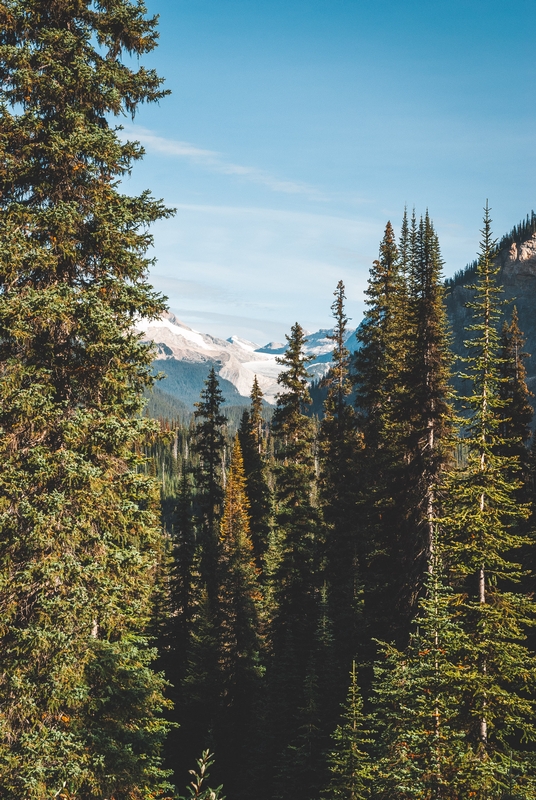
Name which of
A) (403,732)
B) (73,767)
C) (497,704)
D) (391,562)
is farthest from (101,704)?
(391,562)

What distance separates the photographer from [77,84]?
404 inches

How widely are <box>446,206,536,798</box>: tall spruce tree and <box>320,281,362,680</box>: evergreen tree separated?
12895 mm

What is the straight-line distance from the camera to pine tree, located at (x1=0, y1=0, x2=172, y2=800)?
9047mm

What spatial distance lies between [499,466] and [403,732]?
631 cm

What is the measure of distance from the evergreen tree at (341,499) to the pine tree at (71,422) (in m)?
17.3

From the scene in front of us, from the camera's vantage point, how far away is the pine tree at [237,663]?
2614 cm

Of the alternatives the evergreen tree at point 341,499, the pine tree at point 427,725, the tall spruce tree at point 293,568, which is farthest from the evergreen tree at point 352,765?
the evergreen tree at point 341,499

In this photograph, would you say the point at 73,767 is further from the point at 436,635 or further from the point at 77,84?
the point at 77,84

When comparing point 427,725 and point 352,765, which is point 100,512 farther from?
point 352,765

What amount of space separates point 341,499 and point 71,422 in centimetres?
2171

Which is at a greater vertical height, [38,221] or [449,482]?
[38,221]

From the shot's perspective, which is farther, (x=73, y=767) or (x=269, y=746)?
(x=269, y=746)

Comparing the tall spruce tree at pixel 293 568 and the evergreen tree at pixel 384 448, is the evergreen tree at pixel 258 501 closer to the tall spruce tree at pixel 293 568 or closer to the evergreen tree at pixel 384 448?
the tall spruce tree at pixel 293 568

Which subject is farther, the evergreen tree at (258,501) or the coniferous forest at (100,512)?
the evergreen tree at (258,501)
